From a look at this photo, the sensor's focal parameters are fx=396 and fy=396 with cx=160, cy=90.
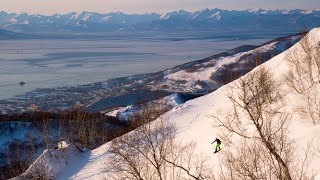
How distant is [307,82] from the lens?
23.5 meters

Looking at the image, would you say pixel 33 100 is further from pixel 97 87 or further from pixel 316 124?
pixel 316 124

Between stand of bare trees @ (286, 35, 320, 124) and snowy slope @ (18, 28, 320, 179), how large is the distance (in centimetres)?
43

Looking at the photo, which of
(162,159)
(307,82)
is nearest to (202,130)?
(307,82)

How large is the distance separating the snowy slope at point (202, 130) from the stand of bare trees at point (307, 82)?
433 mm

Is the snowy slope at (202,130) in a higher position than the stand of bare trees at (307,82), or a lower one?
lower

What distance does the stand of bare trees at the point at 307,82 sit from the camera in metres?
19.2

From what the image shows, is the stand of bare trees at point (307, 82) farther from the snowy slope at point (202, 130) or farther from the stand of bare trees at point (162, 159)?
the stand of bare trees at point (162, 159)

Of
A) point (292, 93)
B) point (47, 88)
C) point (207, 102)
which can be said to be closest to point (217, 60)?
point (47, 88)

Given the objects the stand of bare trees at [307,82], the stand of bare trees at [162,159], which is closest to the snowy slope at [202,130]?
the stand of bare trees at [307,82]

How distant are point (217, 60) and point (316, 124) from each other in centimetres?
11261

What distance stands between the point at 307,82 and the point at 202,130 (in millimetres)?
7633

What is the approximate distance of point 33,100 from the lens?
9294 centimetres

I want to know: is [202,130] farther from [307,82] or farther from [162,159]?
[162,159]

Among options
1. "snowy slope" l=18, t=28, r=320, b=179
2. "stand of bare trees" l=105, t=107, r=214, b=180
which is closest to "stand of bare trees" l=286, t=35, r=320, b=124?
"snowy slope" l=18, t=28, r=320, b=179
